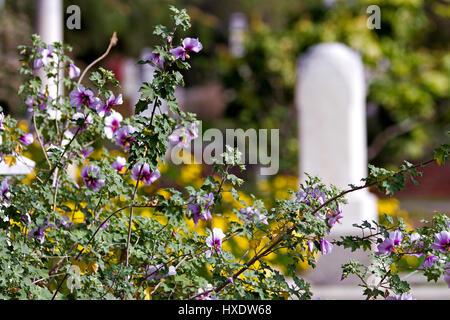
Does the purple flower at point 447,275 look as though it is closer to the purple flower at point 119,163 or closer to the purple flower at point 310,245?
the purple flower at point 310,245

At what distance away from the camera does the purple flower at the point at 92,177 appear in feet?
7.88

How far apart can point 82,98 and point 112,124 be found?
0.61ft

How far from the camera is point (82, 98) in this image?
2.29m

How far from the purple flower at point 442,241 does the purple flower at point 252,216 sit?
0.49 m

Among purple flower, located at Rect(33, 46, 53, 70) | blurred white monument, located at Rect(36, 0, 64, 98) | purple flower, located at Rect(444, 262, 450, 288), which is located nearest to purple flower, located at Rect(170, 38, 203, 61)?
purple flower, located at Rect(33, 46, 53, 70)

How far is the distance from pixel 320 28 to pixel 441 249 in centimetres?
892

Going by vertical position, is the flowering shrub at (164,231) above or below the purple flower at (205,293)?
above

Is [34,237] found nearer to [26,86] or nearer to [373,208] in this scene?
[26,86]

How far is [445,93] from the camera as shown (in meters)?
11.2

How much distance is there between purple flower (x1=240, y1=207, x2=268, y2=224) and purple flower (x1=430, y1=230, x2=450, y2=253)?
493 mm

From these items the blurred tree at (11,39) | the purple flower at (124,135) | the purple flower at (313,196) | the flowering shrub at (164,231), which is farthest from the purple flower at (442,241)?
the blurred tree at (11,39)

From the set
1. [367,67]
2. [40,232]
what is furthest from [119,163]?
[367,67]

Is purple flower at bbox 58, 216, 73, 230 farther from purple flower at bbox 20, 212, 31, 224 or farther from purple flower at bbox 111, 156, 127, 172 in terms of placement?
purple flower at bbox 111, 156, 127, 172

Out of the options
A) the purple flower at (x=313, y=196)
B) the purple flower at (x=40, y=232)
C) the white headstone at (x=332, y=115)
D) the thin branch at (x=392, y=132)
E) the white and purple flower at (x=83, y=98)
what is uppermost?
the thin branch at (x=392, y=132)
